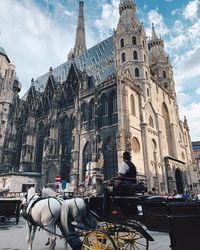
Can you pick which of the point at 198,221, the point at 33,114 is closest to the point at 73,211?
the point at 198,221

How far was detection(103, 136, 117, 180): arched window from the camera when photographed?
23.5 meters

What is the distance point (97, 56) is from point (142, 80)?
42.9 feet

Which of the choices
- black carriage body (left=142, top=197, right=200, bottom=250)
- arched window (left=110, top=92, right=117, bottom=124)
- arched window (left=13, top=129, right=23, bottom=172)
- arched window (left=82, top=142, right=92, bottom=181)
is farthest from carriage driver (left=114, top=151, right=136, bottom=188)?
arched window (left=13, top=129, right=23, bottom=172)

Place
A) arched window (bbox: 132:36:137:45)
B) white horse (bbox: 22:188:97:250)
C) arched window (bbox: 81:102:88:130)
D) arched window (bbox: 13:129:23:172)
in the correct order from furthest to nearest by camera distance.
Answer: arched window (bbox: 13:129:23:172) → arched window (bbox: 132:36:137:45) → arched window (bbox: 81:102:88:130) → white horse (bbox: 22:188:97:250)

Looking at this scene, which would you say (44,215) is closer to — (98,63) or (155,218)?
(155,218)

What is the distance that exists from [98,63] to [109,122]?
599 inches

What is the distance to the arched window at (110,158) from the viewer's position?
23.5 metres

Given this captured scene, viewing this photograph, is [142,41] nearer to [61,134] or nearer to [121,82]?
[121,82]

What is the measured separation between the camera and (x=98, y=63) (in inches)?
1437

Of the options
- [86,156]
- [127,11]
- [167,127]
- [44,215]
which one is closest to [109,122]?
[86,156]

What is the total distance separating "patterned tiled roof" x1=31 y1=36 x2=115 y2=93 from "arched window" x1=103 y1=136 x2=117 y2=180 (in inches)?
384

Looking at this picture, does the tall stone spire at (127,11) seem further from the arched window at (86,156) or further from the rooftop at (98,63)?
the arched window at (86,156)

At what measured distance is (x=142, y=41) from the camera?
106ft

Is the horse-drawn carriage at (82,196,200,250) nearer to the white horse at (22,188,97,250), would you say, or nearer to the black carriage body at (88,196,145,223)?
the black carriage body at (88,196,145,223)
